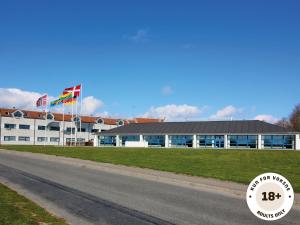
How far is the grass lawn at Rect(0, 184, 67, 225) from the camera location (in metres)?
8.65

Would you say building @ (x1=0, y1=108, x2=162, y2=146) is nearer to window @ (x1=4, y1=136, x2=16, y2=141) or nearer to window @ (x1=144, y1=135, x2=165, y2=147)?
window @ (x1=4, y1=136, x2=16, y2=141)

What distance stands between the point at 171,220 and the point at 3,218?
4072 millimetres

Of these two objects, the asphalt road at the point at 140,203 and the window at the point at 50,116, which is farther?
the window at the point at 50,116

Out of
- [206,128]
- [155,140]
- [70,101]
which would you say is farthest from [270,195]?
[70,101]


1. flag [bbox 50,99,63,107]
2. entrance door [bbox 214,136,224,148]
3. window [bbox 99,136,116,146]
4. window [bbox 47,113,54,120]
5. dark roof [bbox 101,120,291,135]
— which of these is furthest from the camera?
window [bbox 47,113,54,120]

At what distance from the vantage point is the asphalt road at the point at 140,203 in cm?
946

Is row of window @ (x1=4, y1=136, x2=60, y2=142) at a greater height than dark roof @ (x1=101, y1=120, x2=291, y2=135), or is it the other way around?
dark roof @ (x1=101, y1=120, x2=291, y2=135)

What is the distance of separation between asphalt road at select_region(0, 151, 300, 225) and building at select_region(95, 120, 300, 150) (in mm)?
49528

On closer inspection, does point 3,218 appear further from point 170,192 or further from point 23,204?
point 170,192

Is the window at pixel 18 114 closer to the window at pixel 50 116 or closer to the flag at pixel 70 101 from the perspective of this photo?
the window at pixel 50 116

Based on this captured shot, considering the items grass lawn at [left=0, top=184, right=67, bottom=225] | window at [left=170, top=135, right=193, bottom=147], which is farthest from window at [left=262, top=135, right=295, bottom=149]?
grass lawn at [left=0, top=184, right=67, bottom=225]

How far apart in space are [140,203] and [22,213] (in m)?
3.72

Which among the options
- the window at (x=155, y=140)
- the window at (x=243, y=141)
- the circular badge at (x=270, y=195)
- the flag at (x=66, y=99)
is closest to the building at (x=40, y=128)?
the flag at (x=66, y=99)

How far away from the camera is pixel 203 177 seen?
1895 cm
